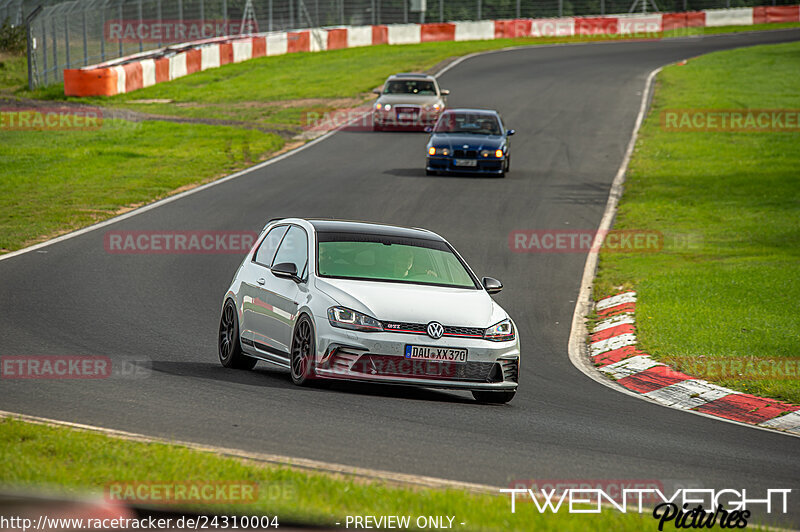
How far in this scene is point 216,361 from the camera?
12.0 meters

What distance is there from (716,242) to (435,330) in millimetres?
12310

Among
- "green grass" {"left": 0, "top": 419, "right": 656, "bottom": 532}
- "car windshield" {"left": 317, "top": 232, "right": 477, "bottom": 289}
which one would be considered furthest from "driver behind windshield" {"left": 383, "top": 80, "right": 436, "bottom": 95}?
"green grass" {"left": 0, "top": 419, "right": 656, "bottom": 532}

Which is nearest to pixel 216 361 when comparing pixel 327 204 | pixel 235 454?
pixel 235 454

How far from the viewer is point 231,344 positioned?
11.7 metres

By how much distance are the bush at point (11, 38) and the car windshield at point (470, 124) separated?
86.5 feet

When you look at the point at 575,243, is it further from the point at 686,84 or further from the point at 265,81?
the point at 265,81

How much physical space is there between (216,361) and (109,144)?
21982 millimetres

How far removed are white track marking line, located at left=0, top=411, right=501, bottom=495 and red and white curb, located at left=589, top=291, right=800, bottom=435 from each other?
4.57 m

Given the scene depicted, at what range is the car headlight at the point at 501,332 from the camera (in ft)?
34.0

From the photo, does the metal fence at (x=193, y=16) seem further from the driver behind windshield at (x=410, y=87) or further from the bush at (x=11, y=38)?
the driver behind windshield at (x=410, y=87)

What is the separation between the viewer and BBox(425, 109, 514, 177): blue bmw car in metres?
27.8
